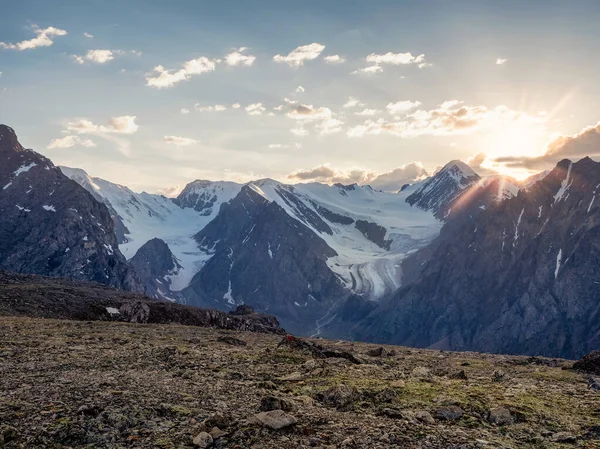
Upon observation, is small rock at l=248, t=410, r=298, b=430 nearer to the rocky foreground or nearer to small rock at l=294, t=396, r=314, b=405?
the rocky foreground

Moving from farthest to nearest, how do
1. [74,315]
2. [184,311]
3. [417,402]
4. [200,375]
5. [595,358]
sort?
[184,311] < [74,315] < [595,358] < [200,375] < [417,402]

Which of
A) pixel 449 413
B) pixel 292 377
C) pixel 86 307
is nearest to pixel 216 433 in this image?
pixel 449 413

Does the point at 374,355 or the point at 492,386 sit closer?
the point at 492,386

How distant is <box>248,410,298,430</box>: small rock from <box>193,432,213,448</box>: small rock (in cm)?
146

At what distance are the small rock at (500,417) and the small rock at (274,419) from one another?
5.60 metres

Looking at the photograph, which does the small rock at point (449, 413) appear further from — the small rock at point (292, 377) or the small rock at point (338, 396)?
the small rock at point (292, 377)

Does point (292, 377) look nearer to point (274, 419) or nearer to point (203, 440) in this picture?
point (274, 419)

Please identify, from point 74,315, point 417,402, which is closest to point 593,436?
point 417,402

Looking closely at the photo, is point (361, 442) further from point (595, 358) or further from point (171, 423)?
point (595, 358)

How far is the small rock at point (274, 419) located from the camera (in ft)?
42.1

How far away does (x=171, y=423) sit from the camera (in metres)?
13.3

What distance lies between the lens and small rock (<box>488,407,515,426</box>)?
1433 cm

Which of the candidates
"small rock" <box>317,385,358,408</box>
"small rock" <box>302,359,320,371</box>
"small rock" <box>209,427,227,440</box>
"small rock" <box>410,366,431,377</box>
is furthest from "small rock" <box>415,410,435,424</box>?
"small rock" <box>410,366,431,377</box>

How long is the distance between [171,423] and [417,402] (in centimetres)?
750
